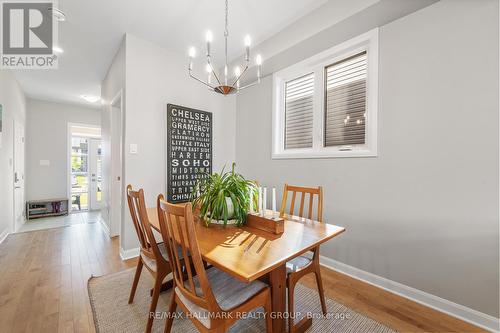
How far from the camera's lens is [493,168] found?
147cm

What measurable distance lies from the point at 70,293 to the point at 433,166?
127 inches

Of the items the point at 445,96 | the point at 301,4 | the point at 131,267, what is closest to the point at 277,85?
the point at 301,4

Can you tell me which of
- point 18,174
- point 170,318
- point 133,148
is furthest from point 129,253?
point 18,174

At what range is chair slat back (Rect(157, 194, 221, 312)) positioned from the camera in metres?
0.93

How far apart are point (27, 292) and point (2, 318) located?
0.36 meters

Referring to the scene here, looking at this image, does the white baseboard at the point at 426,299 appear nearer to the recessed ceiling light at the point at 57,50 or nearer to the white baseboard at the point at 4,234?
the recessed ceiling light at the point at 57,50

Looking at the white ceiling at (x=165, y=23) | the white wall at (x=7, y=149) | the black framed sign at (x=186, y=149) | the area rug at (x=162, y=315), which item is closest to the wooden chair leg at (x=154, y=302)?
the area rug at (x=162, y=315)

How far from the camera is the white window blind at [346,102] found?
7.31 feet

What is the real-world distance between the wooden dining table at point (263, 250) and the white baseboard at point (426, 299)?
2.98 feet

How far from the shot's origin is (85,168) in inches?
220

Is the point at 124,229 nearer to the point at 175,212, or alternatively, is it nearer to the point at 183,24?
the point at 175,212

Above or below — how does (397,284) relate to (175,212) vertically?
below

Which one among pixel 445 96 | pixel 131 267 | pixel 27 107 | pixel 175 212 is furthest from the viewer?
pixel 27 107

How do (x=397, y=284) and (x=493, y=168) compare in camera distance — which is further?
(x=397, y=284)
